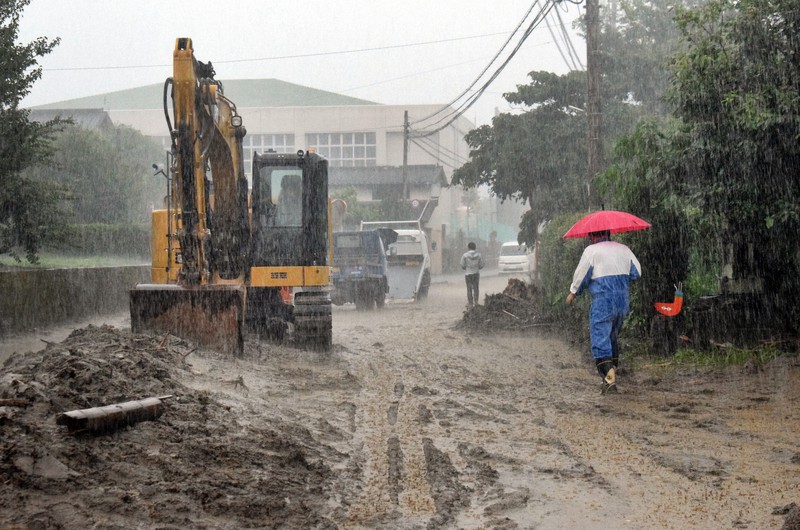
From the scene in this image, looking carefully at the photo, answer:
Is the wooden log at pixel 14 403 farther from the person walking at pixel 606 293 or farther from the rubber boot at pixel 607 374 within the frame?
the rubber boot at pixel 607 374

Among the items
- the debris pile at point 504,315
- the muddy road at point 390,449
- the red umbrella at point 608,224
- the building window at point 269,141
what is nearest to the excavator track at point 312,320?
the muddy road at point 390,449

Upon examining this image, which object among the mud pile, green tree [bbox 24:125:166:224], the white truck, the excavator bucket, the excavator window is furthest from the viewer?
green tree [bbox 24:125:166:224]

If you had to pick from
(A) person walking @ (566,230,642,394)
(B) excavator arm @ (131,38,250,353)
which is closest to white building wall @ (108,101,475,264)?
(B) excavator arm @ (131,38,250,353)

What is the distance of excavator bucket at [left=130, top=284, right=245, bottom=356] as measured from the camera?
1222 cm

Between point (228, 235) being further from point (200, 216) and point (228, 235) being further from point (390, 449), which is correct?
point (390, 449)

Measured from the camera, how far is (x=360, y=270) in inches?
1033

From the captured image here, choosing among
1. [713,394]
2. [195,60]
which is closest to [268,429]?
[713,394]

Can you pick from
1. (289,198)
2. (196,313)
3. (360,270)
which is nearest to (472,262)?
(360,270)

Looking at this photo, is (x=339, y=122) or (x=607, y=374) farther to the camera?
(x=339, y=122)

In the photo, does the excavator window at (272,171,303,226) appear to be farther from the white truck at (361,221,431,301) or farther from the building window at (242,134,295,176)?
the building window at (242,134,295,176)

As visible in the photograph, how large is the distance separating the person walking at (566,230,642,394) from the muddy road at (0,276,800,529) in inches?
17.9

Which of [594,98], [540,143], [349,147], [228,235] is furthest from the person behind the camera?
[349,147]

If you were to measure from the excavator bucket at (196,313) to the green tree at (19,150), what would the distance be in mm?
5219

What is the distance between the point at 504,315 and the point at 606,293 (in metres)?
9.47
